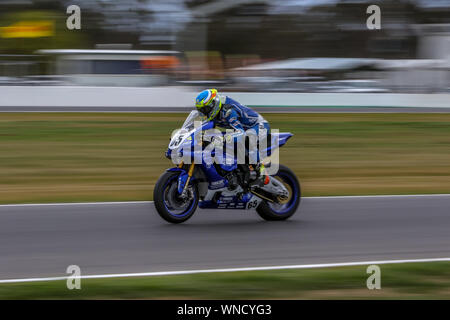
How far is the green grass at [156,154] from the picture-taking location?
12770 mm

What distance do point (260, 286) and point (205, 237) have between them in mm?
2098

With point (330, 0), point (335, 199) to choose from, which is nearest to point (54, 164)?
point (335, 199)

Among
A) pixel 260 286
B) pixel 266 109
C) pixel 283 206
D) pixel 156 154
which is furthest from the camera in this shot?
pixel 266 109

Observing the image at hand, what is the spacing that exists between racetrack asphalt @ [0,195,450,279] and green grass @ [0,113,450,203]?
1.86 m

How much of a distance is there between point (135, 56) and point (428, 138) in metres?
13.3

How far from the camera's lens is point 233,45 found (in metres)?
41.8

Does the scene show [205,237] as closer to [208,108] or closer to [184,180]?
[184,180]

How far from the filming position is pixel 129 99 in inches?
942

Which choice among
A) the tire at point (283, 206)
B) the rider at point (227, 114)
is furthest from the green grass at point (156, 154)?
the rider at point (227, 114)

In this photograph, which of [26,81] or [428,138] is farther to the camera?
[26,81]

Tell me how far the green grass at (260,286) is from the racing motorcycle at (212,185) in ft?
7.18

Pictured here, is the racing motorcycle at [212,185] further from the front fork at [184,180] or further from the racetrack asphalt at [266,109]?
the racetrack asphalt at [266,109]

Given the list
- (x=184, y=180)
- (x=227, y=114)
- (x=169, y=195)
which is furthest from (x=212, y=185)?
(x=227, y=114)
